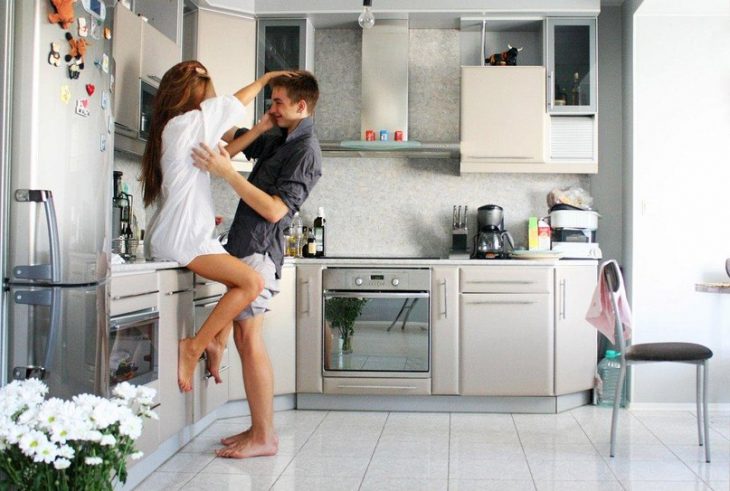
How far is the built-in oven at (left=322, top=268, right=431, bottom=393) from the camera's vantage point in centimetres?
441

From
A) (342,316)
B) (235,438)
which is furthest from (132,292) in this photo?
(342,316)

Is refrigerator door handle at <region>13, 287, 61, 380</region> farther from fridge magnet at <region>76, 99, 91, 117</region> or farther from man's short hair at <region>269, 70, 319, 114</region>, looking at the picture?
man's short hair at <region>269, 70, 319, 114</region>

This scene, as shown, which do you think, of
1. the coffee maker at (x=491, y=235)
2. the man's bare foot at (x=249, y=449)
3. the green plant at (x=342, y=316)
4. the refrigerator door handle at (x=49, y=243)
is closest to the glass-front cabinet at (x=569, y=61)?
the coffee maker at (x=491, y=235)

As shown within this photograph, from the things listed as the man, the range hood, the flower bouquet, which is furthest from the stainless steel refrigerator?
the range hood

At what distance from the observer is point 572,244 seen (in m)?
4.69

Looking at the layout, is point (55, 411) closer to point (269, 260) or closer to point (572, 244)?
point (269, 260)

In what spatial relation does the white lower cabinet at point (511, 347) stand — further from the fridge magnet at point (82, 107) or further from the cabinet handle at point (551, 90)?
the fridge magnet at point (82, 107)

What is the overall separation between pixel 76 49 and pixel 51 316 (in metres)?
0.74

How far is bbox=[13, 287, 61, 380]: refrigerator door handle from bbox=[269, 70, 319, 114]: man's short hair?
154cm

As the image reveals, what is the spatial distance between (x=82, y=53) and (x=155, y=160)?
2.92ft

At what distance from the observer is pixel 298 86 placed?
349 centimetres

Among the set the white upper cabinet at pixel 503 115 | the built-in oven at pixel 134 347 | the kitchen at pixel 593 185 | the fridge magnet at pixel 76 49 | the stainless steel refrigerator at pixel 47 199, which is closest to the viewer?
the stainless steel refrigerator at pixel 47 199

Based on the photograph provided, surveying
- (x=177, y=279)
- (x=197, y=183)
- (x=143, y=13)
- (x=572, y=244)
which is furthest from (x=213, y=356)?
(x=572, y=244)

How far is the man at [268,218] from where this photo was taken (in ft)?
11.1
